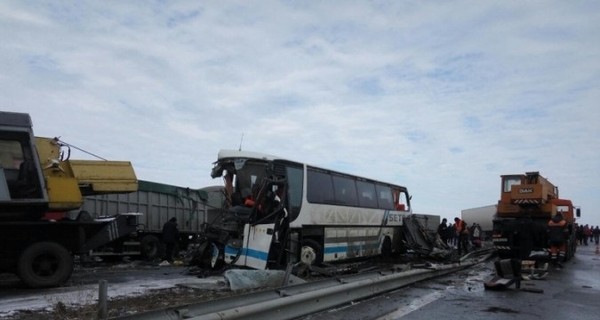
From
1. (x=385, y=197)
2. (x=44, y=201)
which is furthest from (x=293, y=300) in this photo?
(x=385, y=197)

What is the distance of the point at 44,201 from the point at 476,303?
7.60 metres

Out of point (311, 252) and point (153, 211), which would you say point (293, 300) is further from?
point (153, 211)

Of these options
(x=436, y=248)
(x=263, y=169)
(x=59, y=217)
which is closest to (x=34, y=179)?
(x=59, y=217)

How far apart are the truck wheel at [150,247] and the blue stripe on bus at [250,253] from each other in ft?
24.2

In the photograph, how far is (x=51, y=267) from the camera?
10.4m

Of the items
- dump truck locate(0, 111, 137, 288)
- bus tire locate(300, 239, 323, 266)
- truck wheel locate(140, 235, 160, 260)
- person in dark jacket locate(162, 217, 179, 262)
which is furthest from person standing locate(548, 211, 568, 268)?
dump truck locate(0, 111, 137, 288)

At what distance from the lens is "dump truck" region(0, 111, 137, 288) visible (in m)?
9.54

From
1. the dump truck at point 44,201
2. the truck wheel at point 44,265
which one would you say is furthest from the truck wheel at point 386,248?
the truck wheel at point 44,265

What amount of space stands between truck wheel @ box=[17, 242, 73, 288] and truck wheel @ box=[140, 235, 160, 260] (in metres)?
7.77

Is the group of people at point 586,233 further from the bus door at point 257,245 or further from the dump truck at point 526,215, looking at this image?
the bus door at point 257,245

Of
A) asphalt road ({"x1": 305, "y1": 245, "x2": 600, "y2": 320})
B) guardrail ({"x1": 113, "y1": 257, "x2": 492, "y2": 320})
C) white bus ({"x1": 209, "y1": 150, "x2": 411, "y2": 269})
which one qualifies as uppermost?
white bus ({"x1": 209, "y1": 150, "x2": 411, "y2": 269})

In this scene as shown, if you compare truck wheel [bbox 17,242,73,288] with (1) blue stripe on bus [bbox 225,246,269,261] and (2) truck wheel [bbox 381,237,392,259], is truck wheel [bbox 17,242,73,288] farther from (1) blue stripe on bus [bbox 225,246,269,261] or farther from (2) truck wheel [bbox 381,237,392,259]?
(2) truck wheel [bbox 381,237,392,259]

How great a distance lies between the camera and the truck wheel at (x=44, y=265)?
9.92 metres

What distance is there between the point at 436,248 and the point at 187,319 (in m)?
15.6
